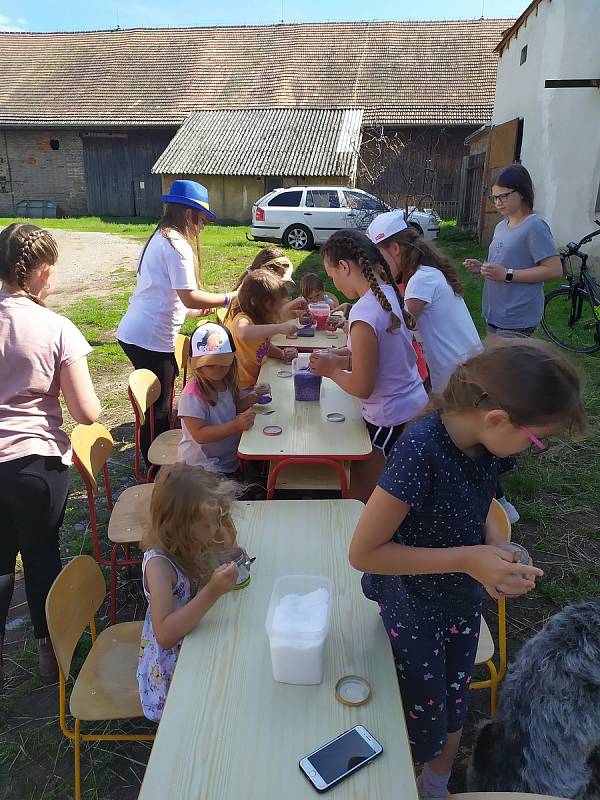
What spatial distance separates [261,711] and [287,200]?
1318 cm

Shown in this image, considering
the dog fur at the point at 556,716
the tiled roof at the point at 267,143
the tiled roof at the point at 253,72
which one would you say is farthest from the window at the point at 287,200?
the dog fur at the point at 556,716

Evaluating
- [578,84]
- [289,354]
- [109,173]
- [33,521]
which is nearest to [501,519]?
[33,521]

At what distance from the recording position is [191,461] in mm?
2955

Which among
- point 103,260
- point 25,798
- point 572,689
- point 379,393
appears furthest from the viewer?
point 103,260

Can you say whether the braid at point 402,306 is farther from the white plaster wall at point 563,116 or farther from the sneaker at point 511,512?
A: the white plaster wall at point 563,116

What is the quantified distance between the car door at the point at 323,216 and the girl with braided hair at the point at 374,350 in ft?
35.1

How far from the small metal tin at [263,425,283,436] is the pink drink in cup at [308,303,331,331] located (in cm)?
208

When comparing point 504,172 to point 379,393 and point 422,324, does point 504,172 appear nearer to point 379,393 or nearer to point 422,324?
point 422,324

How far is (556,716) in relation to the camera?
1435mm

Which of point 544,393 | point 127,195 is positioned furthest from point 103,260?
point 544,393

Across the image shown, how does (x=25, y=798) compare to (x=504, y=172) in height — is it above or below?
below

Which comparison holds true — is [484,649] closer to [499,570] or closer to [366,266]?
[499,570]

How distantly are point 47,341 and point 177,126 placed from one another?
20585 mm

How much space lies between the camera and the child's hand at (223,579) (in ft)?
5.39
